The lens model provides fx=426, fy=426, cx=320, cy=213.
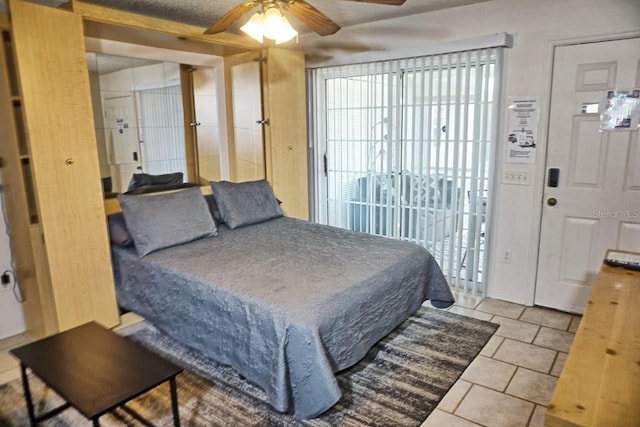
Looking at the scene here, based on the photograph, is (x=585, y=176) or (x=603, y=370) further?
(x=585, y=176)

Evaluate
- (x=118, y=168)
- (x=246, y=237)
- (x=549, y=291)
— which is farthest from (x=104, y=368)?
(x=549, y=291)

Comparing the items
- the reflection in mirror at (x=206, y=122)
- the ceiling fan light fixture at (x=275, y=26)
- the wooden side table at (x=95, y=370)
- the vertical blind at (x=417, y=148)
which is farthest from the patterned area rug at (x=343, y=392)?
the ceiling fan light fixture at (x=275, y=26)

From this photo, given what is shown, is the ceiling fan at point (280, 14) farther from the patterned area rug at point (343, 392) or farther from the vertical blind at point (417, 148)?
the patterned area rug at point (343, 392)

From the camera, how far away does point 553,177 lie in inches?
128

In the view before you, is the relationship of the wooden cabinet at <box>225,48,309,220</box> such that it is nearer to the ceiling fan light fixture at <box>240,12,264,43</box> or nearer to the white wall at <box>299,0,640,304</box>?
the white wall at <box>299,0,640,304</box>

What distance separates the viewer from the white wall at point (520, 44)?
9.67 ft

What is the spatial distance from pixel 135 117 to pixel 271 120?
1.18m

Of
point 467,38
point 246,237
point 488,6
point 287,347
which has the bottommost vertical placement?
point 287,347

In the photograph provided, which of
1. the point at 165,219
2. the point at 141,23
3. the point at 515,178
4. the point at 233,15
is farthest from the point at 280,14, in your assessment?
the point at 515,178

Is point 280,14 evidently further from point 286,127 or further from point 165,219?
point 286,127

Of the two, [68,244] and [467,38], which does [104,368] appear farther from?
[467,38]

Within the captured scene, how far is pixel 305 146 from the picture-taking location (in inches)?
171

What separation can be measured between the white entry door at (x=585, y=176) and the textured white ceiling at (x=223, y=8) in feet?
3.22

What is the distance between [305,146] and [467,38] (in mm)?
1778
